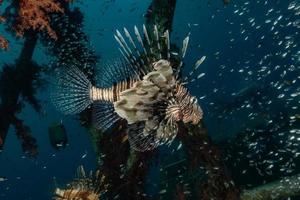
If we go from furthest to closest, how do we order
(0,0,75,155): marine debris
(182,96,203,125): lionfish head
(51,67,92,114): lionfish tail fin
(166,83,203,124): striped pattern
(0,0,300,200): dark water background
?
(0,0,300,200): dark water background → (0,0,75,155): marine debris → (51,67,92,114): lionfish tail fin → (182,96,203,125): lionfish head → (166,83,203,124): striped pattern

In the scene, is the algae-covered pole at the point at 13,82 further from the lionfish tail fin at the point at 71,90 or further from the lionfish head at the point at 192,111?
the lionfish head at the point at 192,111

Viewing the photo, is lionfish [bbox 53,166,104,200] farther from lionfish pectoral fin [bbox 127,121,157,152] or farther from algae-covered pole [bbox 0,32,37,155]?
algae-covered pole [bbox 0,32,37,155]

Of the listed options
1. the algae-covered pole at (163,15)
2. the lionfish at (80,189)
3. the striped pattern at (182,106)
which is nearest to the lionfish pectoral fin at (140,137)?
the striped pattern at (182,106)

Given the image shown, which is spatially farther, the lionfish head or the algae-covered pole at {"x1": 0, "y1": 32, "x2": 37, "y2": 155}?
the algae-covered pole at {"x1": 0, "y1": 32, "x2": 37, "y2": 155}

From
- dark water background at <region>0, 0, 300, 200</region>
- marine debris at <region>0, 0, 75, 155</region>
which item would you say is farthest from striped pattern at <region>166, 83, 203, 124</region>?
dark water background at <region>0, 0, 300, 200</region>

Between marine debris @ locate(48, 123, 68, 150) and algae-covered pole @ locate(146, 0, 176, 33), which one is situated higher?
algae-covered pole @ locate(146, 0, 176, 33)

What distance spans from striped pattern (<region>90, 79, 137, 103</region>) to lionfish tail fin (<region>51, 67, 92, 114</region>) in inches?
4.2

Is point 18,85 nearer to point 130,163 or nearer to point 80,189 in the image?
point 130,163

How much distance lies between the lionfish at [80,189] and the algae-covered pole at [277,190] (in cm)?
270

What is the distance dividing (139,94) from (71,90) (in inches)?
55.1

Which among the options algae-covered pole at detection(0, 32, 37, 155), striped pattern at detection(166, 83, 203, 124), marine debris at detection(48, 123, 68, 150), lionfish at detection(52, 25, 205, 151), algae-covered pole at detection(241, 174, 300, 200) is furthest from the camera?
marine debris at detection(48, 123, 68, 150)

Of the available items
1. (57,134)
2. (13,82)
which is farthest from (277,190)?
(13,82)

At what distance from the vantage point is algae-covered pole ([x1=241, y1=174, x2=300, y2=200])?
6312 mm

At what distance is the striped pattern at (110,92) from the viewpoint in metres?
4.17
